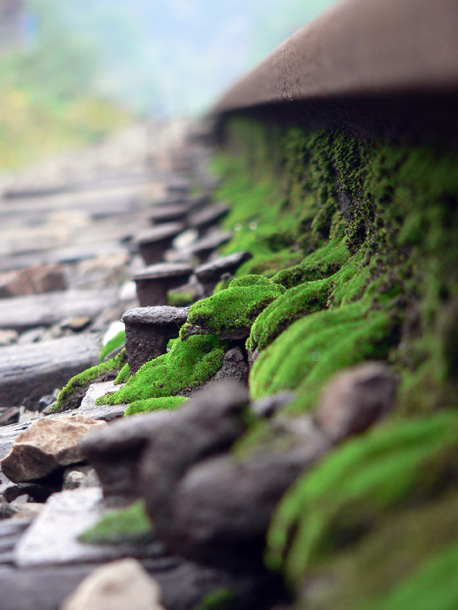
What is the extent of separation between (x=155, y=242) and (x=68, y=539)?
642cm

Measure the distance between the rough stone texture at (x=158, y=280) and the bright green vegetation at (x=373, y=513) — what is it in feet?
14.9

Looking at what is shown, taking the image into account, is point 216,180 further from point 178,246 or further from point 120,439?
point 120,439

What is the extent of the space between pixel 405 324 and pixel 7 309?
8010 millimetres

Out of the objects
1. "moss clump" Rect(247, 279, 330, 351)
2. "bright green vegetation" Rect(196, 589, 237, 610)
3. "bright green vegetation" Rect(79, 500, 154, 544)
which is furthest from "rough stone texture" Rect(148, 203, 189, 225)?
"bright green vegetation" Rect(196, 589, 237, 610)

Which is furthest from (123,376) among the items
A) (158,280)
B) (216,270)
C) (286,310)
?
(286,310)

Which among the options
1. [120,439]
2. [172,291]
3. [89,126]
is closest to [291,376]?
[120,439]

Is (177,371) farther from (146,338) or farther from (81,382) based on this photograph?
(81,382)

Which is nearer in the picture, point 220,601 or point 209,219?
point 220,601

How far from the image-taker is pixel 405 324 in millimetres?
2998

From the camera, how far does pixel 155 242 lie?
9.05 m

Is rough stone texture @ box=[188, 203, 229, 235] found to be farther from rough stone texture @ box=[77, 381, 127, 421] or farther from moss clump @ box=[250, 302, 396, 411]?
moss clump @ box=[250, 302, 396, 411]

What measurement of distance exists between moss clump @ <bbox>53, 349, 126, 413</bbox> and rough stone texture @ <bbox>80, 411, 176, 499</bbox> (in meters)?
2.46

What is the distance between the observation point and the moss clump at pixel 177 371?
4750 mm

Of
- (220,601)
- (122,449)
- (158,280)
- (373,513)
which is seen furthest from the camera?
(158,280)
